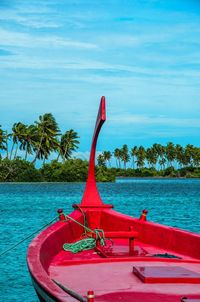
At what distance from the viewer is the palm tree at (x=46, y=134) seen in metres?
77.3

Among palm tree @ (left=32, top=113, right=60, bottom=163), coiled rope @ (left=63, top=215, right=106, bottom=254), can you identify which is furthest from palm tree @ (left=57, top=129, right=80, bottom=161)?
coiled rope @ (left=63, top=215, right=106, bottom=254)

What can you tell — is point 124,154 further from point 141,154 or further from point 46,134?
point 46,134

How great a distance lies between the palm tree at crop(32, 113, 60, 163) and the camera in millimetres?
77312

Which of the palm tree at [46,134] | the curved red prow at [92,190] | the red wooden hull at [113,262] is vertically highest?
the palm tree at [46,134]

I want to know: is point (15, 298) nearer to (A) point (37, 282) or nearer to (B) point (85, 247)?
(B) point (85, 247)

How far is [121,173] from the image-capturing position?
522 feet

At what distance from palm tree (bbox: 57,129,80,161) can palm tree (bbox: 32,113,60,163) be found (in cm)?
365

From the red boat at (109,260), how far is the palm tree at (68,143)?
2879 inches

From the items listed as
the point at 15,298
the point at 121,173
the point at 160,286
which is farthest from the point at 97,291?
the point at 121,173

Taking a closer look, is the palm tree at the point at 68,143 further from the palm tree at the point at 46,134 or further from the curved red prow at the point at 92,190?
the curved red prow at the point at 92,190

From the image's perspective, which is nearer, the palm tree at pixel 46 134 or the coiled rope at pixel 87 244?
the coiled rope at pixel 87 244

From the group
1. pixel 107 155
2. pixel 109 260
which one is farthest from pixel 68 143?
pixel 109 260

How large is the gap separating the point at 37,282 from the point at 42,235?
271 centimetres

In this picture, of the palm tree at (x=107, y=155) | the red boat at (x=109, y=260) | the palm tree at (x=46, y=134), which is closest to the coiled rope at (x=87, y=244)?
the red boat at (x=109, y=260)
